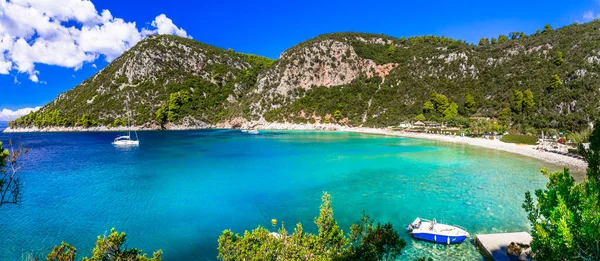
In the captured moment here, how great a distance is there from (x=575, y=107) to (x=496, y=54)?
44.5 metres

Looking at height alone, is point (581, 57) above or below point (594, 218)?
above

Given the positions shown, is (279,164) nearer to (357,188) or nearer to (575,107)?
(357,188)

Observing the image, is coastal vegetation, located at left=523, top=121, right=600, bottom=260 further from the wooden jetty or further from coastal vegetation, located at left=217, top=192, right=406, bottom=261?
the wooden jetty

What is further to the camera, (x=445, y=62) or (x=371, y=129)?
(x=445, y=62)

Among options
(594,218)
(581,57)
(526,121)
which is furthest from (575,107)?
(594,218)

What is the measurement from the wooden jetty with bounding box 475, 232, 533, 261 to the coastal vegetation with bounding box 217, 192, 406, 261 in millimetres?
8566

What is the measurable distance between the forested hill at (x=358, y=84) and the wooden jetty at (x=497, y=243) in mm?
70912

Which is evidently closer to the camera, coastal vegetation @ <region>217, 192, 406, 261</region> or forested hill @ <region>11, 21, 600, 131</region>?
coastal vegetation @ <region>217, 192, 406, 261</region>

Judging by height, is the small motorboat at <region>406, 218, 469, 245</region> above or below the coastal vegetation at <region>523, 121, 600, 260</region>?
below

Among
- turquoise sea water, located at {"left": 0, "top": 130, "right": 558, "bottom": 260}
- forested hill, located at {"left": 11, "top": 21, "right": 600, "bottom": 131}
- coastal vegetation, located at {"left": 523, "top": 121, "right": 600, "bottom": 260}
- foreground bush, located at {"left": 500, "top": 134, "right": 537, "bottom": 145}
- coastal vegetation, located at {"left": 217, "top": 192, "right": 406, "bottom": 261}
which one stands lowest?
turquoise sea water, located at {"left": 0, "top": 130, "right": 558, "bottom": 260}

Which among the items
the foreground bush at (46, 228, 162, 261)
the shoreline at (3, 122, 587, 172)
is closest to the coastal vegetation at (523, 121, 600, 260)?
the foreground bush at (46, 228, 162, 261)

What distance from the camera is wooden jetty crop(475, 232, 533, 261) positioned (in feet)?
47.7

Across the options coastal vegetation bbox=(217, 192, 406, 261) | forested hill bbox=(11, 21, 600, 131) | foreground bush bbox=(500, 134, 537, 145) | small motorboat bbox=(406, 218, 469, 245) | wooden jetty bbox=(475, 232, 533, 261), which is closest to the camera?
coastal vegetation bbox=(217, 192, 406, 261)

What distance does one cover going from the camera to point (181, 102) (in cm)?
14650
